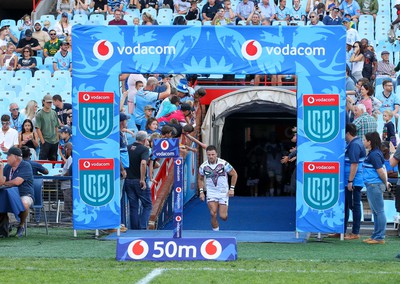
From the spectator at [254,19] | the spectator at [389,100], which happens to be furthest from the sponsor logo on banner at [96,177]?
the spectator at [254,19]

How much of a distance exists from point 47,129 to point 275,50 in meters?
7.44

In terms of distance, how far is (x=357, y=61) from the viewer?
24.2m

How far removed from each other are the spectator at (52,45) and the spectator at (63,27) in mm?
622

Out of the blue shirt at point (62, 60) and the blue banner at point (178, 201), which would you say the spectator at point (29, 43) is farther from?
the blue banner at point (178, 201)

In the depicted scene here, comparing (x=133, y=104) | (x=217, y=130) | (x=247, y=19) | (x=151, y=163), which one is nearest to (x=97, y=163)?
(x=151, y=163)

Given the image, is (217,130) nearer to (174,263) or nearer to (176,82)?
(176,82)

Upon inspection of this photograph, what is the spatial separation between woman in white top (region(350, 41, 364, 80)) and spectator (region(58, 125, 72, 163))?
7.29 metres

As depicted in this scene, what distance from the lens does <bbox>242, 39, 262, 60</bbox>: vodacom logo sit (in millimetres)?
15992

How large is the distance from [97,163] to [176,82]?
317 inches

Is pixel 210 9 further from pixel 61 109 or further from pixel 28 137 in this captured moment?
pixel 28 137

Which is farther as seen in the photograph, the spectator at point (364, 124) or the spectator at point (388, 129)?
the spectator at point (388, 129)

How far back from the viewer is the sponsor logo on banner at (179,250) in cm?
1321

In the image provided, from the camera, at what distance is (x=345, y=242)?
16.0 m

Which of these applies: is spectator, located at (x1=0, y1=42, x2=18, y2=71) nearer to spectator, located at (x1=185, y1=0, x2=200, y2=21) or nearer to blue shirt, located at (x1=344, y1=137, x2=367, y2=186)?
spectator, located at (x1=185, y1=0, x2=200, y2=21)
